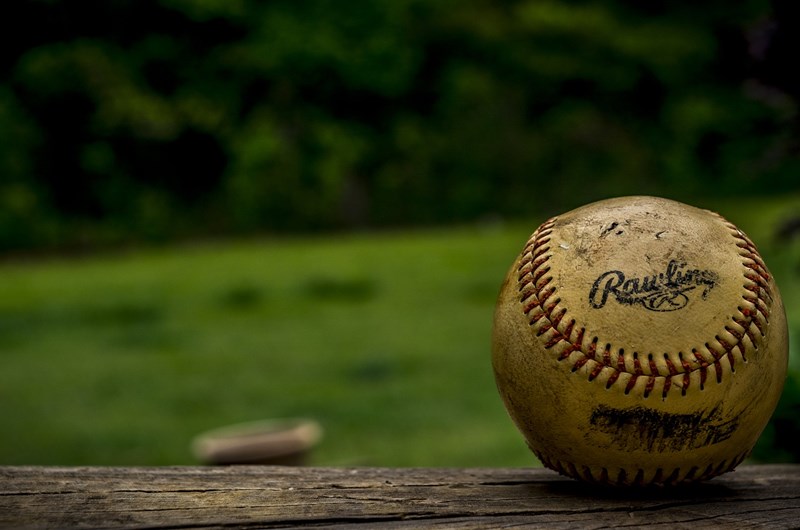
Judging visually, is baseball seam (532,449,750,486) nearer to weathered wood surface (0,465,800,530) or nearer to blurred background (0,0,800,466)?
weathered wood surface (0,465,800,530)

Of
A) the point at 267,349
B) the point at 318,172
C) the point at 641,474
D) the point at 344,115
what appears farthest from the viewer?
the point at 344,115

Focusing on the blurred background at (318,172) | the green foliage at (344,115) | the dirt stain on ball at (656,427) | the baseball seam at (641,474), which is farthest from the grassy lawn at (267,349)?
the green foliage at (344,115)

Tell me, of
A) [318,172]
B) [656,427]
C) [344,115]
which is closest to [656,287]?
[656,427]

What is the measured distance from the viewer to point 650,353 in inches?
78.3

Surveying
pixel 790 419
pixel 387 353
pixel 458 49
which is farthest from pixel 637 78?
pixel 790 419

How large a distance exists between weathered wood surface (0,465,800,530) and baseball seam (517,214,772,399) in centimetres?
32

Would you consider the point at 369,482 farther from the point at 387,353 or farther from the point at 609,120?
the point at 609,120

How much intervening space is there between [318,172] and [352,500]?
15332mm

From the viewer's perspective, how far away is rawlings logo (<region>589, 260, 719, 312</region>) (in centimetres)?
200

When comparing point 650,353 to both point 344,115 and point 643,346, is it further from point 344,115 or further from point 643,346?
point 344,115

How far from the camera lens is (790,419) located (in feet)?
9.41

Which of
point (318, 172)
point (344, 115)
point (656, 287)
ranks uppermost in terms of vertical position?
point (344, 115)

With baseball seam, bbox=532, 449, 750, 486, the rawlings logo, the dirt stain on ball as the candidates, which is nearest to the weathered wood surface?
baseball seam, bbox=532, 449, 750, 486

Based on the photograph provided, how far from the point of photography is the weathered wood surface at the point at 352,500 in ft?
6.27
